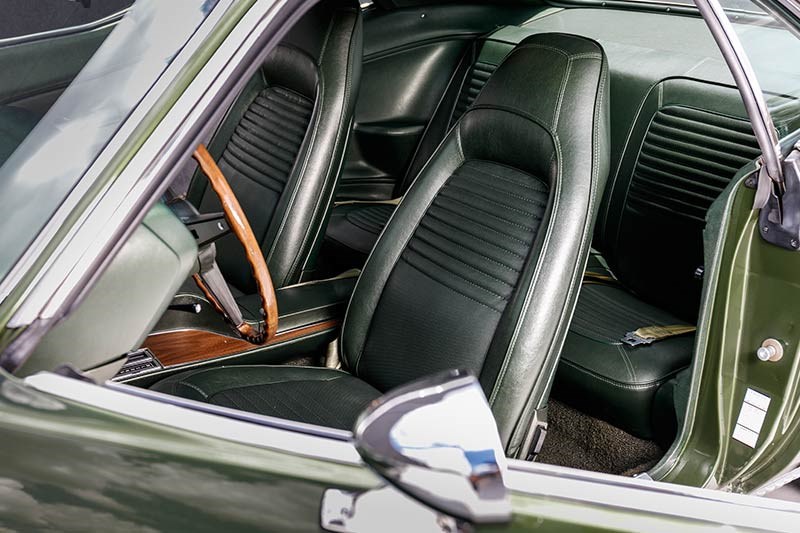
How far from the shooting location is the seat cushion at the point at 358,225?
2812mm

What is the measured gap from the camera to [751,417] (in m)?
1.55

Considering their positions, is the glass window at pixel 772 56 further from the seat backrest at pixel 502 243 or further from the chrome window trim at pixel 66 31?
the chrome window trim at pixel 66 31

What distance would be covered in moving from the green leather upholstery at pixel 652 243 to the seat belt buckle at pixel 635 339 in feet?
0.05

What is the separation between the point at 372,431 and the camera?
78 cm

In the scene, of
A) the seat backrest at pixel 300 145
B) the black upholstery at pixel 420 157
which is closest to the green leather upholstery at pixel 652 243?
the black upholstery at pixel 420 157

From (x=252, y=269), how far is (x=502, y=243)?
20.7 inches

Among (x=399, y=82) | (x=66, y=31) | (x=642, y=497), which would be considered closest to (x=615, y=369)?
(x=642, y=497)

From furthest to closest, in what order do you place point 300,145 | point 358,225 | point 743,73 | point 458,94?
point 458,94, point 358,225, point 300,145, point 743,73

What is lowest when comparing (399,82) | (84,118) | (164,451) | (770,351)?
(770,351)

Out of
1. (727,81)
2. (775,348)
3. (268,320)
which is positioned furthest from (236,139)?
(775,348)

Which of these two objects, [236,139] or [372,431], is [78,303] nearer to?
[372,431]

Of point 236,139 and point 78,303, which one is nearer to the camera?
point 78,303

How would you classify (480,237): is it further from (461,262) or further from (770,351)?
(770,351)

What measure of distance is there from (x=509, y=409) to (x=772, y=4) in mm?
Answer: 833
